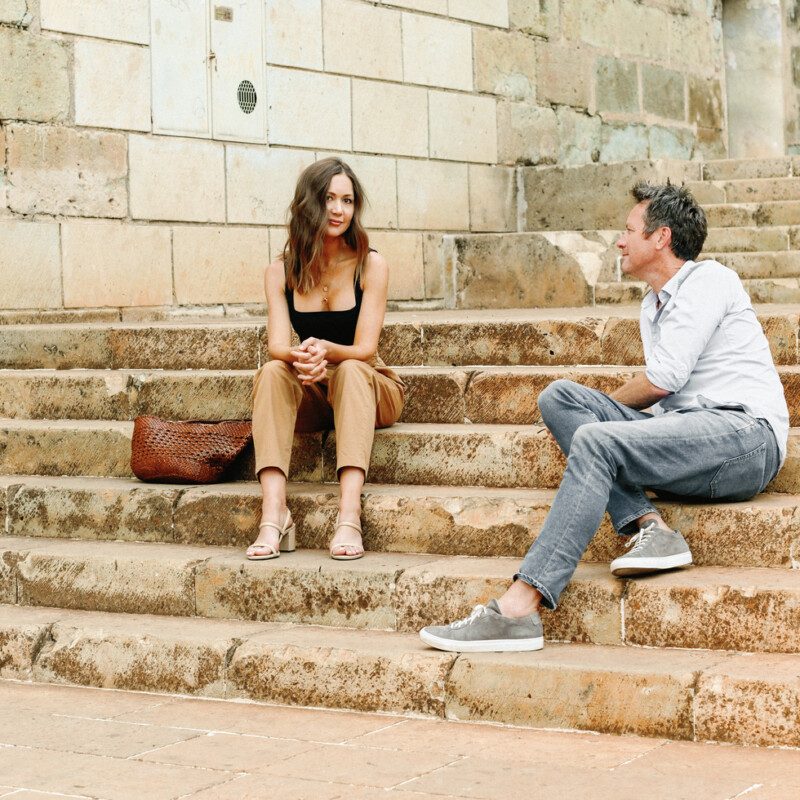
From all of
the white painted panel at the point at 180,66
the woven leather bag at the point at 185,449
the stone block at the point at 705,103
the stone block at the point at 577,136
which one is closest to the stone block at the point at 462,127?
the stone block at the point at 577,136

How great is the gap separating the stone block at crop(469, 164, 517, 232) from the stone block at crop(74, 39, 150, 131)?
2.96 m

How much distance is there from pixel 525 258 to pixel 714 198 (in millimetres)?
1697

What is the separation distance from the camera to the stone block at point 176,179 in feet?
25.7

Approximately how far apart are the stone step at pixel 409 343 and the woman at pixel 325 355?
2.79 feet

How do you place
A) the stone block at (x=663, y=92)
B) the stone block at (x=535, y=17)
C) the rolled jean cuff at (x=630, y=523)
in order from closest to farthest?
1. the rolled jean cuff at (x=630, y=523)
2. the stone block at (x=535, y=17)
3. the stone block at (x=663, y=92)

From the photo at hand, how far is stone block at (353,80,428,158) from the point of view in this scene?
911cm

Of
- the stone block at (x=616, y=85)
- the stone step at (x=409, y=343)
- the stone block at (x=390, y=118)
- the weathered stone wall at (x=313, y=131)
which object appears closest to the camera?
the stone step at (x=409, y=343)

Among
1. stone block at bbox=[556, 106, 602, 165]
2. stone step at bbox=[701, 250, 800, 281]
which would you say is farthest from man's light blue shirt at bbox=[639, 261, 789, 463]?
stone block at bbox=[556, 106, 602, 165]

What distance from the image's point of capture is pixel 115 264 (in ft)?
25.4

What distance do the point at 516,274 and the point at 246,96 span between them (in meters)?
2.01

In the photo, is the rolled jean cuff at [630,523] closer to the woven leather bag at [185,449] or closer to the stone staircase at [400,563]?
the stone staircase at [400,563]

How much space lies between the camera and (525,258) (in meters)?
8.68

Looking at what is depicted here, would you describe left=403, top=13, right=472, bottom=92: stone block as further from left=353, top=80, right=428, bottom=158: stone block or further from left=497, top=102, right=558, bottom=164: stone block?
left=497, top=102, right=558, bottom=164: stone block

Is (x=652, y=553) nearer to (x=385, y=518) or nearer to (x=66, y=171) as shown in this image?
(x=385, y=518)
